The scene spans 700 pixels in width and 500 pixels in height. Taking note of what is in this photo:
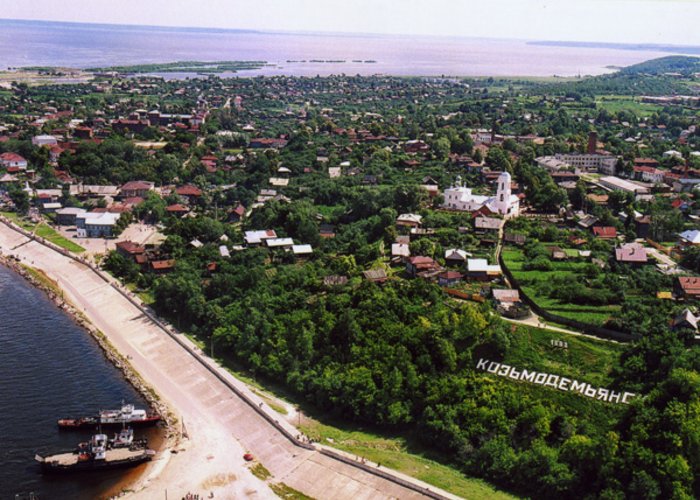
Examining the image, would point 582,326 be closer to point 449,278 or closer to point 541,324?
point 541,324

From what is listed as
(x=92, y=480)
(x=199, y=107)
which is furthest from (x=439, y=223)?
(x=199, y=107)

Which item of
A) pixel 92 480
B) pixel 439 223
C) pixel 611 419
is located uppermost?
pixel 439 223

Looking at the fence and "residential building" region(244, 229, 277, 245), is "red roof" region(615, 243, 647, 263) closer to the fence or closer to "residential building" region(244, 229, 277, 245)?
the fence

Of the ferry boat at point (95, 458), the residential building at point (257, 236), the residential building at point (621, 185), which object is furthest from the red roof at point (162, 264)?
the residential building at point (621, 185)

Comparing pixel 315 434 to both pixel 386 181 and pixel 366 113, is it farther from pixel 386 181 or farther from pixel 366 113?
pixel 366 113

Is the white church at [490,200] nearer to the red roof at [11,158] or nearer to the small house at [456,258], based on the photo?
the small house at [456,258]

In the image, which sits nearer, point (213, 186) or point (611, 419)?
point (611, 419)

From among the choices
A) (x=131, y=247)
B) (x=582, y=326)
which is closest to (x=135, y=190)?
(x=131, y=247)

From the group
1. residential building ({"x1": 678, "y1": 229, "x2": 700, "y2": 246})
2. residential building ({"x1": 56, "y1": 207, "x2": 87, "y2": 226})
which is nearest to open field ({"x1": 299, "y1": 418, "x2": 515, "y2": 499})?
residential building ({"x1": 678, "y1": 229, "x2": 700, "y2": 246})
